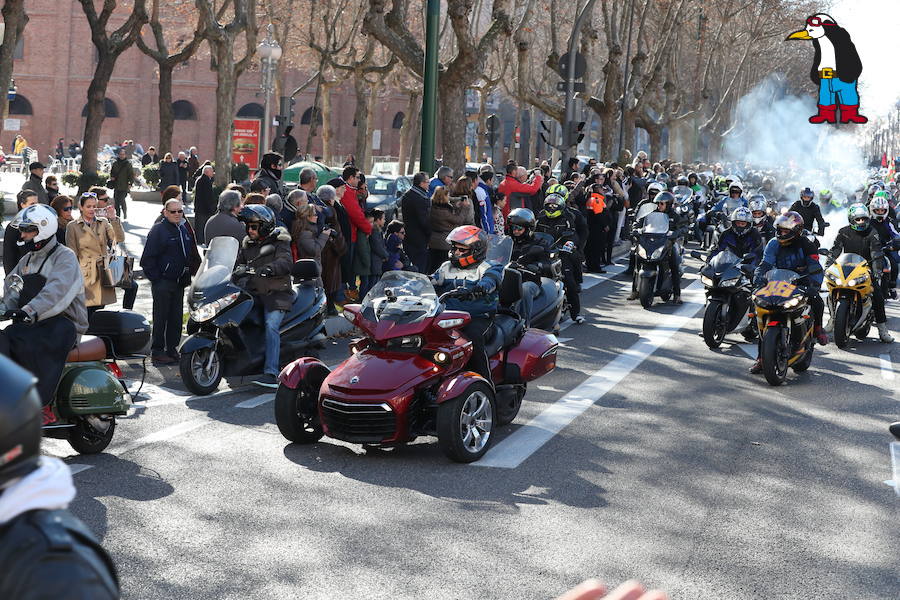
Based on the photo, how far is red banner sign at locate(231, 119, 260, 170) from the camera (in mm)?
34406

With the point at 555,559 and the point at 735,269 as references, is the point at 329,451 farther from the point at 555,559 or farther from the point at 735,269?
the point at 735,269

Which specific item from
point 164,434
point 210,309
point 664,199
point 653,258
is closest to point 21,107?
point 664,199

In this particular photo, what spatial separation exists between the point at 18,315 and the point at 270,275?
336cm

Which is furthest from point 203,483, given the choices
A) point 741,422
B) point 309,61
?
point 309,61

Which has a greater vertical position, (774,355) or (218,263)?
(218,263)

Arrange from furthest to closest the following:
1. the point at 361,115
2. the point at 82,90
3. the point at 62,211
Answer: the point at 82,90 < the point at 361,115 < the point at 62,211

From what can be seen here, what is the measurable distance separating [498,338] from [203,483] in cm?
262

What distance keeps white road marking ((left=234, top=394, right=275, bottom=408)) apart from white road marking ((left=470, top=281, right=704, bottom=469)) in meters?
2.18

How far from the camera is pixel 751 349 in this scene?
47.5 ft

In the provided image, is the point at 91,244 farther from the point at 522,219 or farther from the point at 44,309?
the point at 522,219

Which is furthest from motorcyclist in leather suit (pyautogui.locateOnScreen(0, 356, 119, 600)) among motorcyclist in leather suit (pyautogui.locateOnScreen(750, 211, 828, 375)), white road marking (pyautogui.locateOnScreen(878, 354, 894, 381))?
white road marking (pyautogui.locateOnScreen(878, 354, 894, 381))

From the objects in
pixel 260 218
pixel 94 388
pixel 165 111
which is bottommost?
pixel 94 388

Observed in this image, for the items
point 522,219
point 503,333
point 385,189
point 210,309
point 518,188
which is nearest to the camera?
point 503,333

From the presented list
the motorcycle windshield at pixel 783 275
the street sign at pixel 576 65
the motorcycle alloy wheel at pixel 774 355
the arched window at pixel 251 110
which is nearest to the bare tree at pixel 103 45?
the street sign at pixel 576 65
